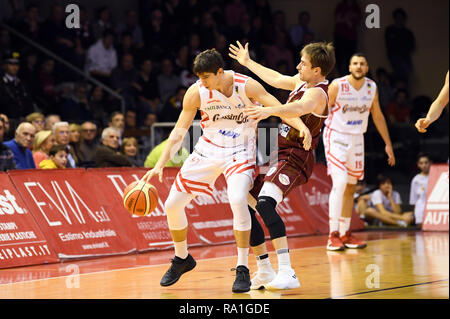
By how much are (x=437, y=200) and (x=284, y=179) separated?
7.36m

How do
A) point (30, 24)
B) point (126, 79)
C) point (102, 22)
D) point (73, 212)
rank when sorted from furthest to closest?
point (102, 22) → point (126, 79) → point (30, 24) → point (73, 212)

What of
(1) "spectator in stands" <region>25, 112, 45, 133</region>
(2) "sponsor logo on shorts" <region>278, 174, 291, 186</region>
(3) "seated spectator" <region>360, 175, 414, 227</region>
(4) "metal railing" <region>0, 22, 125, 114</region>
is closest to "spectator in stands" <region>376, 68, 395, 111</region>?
(3) "seated spectator" <region>360, 175, 414, 227</region>

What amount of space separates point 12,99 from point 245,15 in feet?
23.2

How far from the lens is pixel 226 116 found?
7.25 metres

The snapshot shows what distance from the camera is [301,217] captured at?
524 inches

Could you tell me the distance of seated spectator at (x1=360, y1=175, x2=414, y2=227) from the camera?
14.6 metres

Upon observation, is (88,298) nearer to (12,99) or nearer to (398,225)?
(12,99)

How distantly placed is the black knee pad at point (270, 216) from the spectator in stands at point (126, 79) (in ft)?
29.3

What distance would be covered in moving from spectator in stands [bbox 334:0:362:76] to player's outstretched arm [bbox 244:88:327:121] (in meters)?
11.8

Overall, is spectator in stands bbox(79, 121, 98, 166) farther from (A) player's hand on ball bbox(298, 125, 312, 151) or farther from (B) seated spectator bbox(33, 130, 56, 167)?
(A) player's hand on ball bbox(298, 125, 312, 151)

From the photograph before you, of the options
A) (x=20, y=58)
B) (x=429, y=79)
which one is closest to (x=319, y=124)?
(x=20, y=58)

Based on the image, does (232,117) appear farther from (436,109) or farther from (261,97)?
(436,109)

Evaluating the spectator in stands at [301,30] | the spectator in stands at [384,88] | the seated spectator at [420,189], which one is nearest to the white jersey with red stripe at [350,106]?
the seated spectator at [420,189]

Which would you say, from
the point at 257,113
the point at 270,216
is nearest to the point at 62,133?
the point at 270,216
